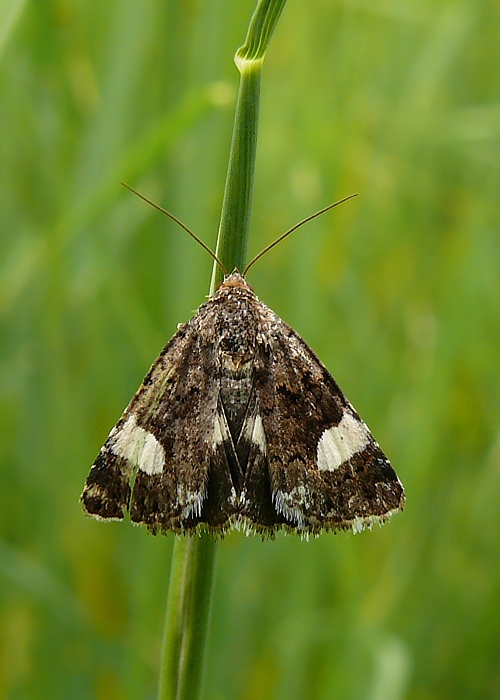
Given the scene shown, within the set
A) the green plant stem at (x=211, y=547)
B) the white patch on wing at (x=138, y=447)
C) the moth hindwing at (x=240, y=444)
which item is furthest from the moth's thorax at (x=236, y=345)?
the green plant stem at (x=211, y=547)

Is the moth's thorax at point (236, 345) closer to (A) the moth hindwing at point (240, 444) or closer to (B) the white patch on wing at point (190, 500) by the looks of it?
(A) the moth hindwing at point (240, 444)

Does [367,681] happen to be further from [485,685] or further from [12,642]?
[12,642]

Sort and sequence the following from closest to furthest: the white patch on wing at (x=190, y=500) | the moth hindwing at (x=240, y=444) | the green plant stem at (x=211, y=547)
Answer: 1. the green plant stem at (x=211, y=547)
2. the white patch on wing at (x=190, y=500)
3. the moth hindwing at (x=240, y=444)

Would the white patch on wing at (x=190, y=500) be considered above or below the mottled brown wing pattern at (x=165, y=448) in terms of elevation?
below

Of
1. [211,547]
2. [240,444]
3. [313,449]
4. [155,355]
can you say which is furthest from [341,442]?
[155,355]

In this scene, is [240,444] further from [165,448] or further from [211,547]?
[211,547]

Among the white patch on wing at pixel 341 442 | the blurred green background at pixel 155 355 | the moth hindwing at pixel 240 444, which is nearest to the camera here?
the moth hindwing at pixel 240 444
